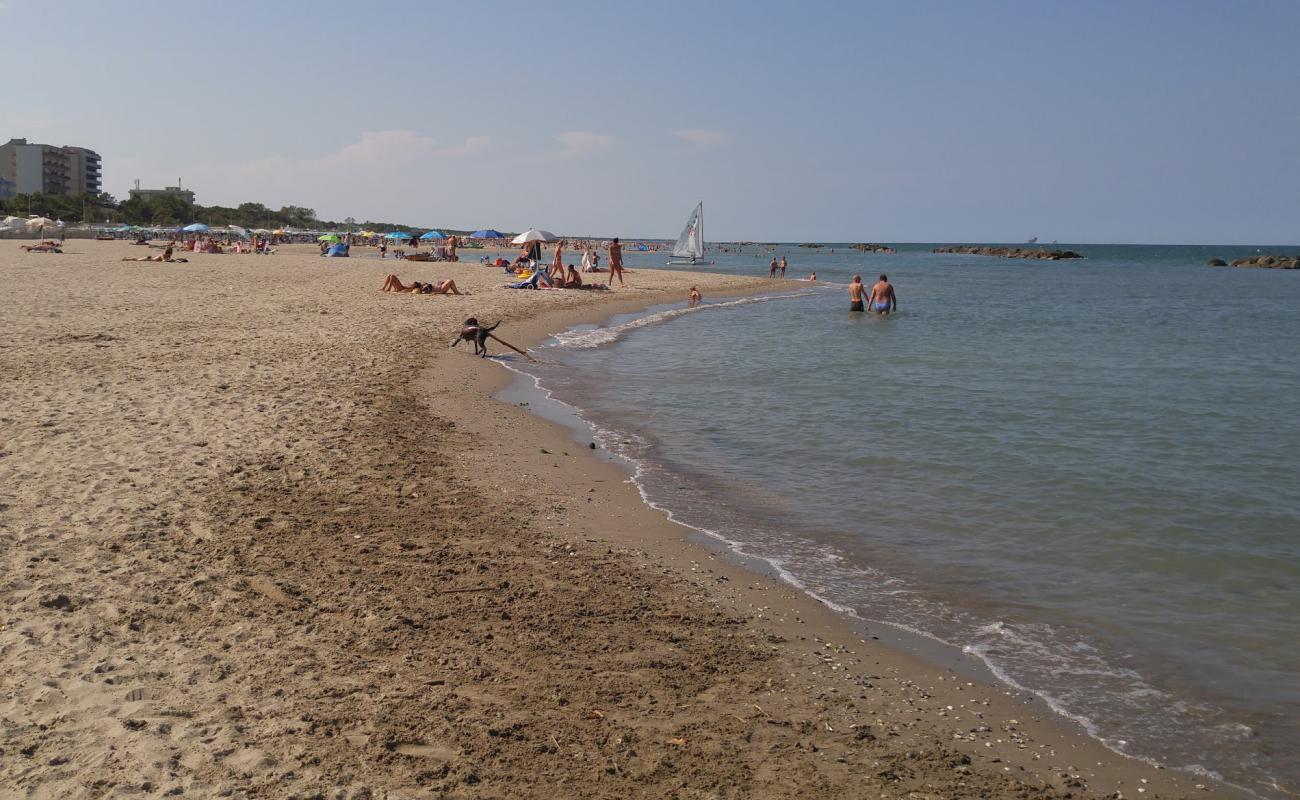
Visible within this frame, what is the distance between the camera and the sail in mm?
70500

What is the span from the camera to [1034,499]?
8.96m

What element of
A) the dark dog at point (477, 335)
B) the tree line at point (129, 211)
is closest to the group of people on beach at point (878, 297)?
the dark dog at point (477, 335)

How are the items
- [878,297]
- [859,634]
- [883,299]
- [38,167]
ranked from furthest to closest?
[38,167]
[878,297]
[883,299]
[859,634]

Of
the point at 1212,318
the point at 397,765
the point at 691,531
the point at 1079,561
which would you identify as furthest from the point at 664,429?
the point at 1212,318

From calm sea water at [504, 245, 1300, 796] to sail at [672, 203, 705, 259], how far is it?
1963 inches

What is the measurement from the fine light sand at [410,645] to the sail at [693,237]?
62150 mm

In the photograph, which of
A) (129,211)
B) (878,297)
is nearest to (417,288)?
(878,297)

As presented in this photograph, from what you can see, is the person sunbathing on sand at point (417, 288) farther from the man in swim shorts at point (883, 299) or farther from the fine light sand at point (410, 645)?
the fine light sand at point (410, 645)

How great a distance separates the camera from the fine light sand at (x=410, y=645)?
3.86m

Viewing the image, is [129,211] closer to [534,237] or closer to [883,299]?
[534,237]

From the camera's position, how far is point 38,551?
18.9ft

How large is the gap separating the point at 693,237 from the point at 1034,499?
64.5m

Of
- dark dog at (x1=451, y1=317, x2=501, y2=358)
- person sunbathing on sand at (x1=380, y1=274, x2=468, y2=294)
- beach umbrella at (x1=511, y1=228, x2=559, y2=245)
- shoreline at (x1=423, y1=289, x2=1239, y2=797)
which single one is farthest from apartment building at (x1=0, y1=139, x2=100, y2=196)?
shoreline at (x1=423, y1=289, x2=1239, y2=797)

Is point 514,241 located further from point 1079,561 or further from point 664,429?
point 1079,561
